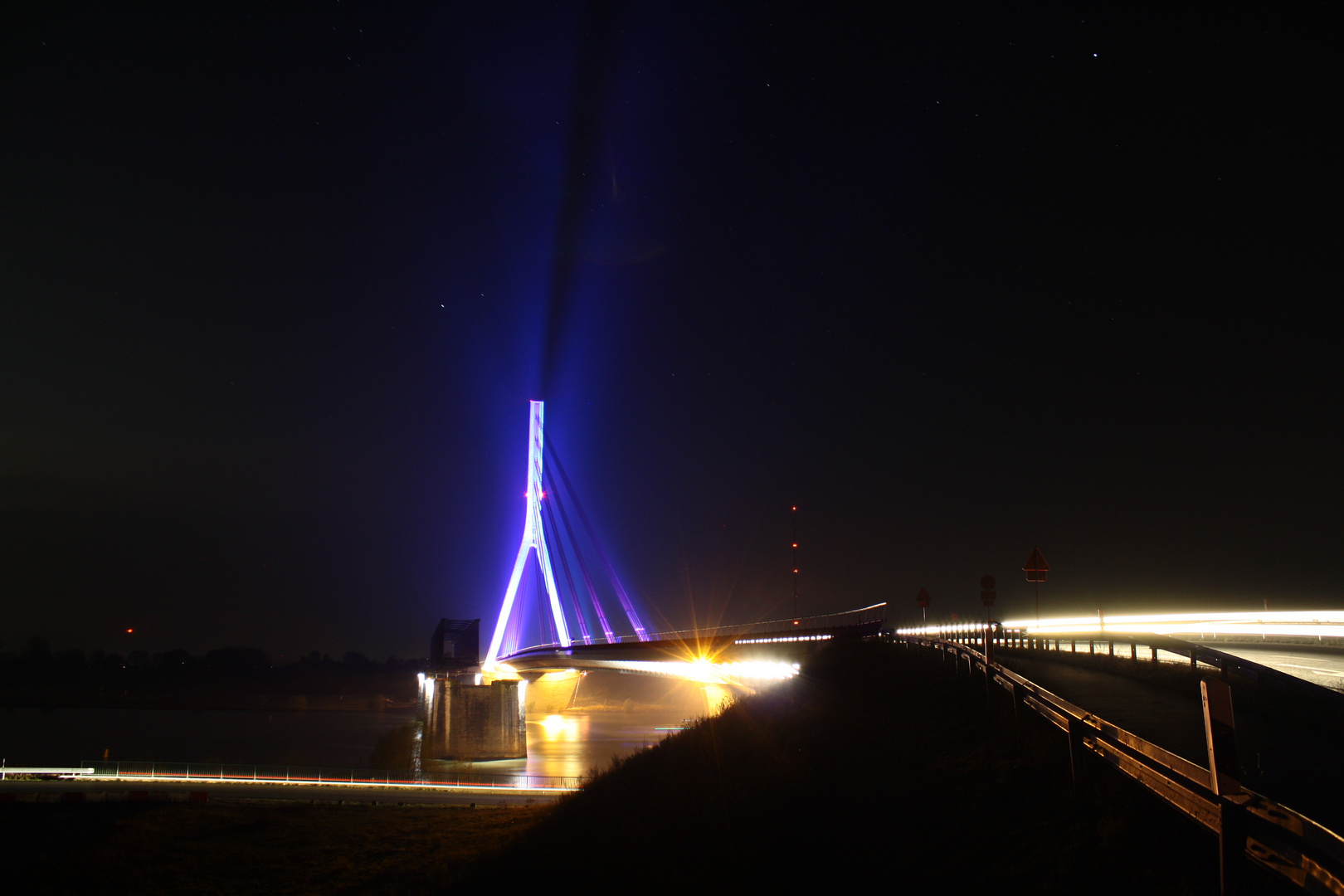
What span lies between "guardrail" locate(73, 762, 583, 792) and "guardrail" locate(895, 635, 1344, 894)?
32829 mm

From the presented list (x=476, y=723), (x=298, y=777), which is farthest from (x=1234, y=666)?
(x=476, y=723)

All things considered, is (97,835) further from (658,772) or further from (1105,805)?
(1105,805)

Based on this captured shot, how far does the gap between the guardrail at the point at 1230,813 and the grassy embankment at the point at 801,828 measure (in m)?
0.45

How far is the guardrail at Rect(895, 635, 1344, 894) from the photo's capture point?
470 cm

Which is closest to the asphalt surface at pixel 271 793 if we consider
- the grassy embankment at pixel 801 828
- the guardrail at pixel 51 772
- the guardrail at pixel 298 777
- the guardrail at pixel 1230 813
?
the guardrail at pixel 298 777

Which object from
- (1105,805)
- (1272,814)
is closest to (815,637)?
(1105,805)

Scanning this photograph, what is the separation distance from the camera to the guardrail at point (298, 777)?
41.4m

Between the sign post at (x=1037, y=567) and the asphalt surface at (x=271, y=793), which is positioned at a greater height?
the sign post at (x=1037, y=567)

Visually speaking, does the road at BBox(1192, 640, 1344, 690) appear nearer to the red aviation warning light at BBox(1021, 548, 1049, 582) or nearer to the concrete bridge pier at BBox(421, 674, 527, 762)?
the red aviation warning light at BBox(1021, 548, 1049, 582)

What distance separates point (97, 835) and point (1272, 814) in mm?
35678

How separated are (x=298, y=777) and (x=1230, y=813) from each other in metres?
51.1

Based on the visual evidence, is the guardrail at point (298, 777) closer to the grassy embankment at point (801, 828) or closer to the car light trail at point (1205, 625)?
the grassy embankment at point (801, 828)

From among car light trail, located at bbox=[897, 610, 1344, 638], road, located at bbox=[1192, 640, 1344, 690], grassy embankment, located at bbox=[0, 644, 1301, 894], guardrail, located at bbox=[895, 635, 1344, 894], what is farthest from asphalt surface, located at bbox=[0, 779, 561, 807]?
guardrail, located at bbox=[895, 635, 1344, 894]

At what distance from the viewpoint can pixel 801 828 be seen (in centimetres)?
1092
